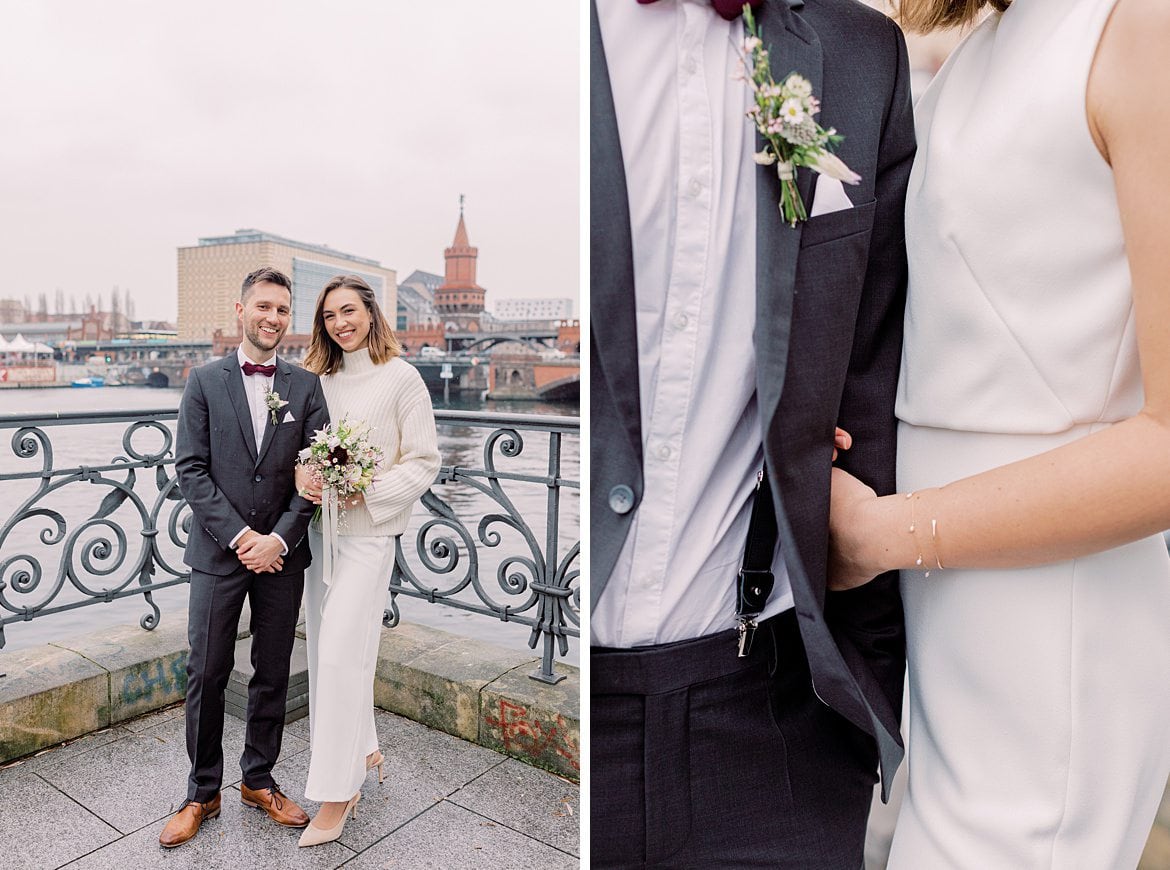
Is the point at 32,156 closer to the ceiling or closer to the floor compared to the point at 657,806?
closer to the ceiling

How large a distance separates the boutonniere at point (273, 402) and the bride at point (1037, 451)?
122cm

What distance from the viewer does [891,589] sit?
2.42ft

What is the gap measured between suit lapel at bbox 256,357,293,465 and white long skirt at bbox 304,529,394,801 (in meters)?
0.29

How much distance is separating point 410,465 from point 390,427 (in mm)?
107

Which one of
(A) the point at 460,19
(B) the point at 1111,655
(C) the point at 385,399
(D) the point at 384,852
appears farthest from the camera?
(A) the point at 460,19

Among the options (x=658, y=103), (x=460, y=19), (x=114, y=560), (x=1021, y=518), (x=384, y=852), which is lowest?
(x=384, y=852)

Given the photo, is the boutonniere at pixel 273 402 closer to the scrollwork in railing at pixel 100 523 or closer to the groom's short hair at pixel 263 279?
the groom's short hair at pixel 263 279

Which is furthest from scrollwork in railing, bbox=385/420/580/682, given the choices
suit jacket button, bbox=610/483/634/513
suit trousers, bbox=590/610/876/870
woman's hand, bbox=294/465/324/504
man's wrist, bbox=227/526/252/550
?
suit jacket button, bbox=610/483/634/513

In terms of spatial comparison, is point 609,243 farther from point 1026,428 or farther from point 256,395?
point 256,395

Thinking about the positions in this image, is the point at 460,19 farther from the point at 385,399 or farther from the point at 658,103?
the point at 658,103

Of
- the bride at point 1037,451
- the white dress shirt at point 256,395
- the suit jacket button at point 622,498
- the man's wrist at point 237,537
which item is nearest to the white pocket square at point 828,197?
the bride at point 1037,451

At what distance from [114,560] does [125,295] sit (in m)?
0.70

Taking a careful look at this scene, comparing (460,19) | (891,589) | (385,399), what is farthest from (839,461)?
(460,19)

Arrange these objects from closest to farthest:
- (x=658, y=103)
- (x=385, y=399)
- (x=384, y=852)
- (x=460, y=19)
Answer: (x=658, y=103)
(x=384, y=852)
(x=385, y=399)
(x=460, y=19)
